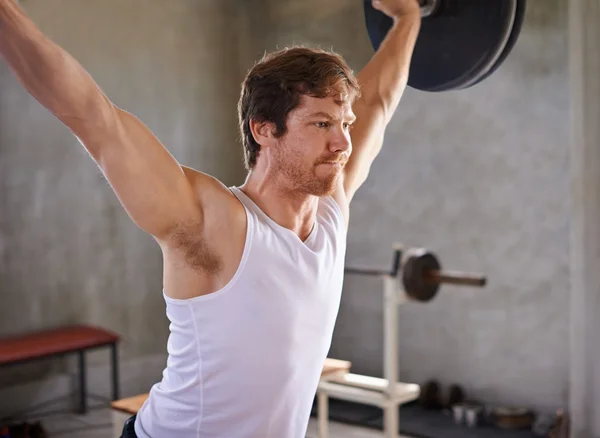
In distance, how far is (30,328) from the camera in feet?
15.0

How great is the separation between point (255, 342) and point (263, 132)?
0.39 meters

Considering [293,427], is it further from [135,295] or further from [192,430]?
[135,295]

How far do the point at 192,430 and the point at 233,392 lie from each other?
0.39 ft

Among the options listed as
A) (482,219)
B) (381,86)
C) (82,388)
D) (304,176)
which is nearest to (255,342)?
(304,176)

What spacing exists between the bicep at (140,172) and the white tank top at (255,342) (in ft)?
0.47

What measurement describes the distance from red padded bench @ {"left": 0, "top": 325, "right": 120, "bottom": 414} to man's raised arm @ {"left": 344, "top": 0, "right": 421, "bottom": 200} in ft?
9.41

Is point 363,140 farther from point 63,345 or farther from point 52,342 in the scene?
point 52,342

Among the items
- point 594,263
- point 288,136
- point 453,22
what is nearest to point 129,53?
point 594,263

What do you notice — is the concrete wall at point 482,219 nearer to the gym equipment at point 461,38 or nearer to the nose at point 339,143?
the gym equipment at point 461,38

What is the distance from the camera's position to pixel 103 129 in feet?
3.77

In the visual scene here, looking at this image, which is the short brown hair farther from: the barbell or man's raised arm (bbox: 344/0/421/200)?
the barbell

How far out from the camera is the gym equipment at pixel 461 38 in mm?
1896

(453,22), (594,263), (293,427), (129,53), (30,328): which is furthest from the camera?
(129,53)

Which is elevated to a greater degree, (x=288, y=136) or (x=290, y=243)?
(x=288, y=136)
